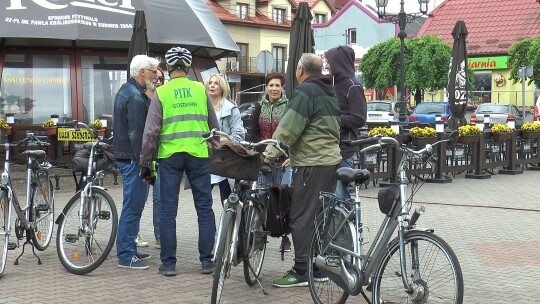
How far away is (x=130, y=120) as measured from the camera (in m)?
7.55

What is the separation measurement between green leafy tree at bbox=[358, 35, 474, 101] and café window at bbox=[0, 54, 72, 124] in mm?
31724

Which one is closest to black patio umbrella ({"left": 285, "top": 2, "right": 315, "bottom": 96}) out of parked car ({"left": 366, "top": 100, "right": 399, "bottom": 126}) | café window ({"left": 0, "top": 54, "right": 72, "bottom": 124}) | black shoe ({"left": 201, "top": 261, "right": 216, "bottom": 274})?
café window ({"left": 0, "top": 54, "right": 72, "bottom": 124})

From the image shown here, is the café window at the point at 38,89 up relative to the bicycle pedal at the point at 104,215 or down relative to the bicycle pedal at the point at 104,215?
up

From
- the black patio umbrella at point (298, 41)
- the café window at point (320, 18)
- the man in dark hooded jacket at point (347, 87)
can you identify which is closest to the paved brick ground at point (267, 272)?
the man in dark hooded jacket at point (347, 87)

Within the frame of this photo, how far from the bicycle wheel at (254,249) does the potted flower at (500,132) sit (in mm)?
10977

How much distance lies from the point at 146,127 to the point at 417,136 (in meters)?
8.73

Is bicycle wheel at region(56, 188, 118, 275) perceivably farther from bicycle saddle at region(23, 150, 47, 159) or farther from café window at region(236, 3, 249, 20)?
café window at region(236, 3, 249, 20)

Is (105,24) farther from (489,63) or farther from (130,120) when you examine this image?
(489,63)

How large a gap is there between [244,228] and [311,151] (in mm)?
791

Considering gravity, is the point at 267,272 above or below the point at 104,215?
below

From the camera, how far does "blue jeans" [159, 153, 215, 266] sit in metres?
7.21

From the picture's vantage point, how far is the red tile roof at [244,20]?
59375 millimetres

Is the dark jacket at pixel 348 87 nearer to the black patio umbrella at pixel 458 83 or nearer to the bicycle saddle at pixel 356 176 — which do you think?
the bicycle saddle at pixel 356 176

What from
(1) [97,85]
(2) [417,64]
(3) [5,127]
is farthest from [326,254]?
(2) [417,64]
